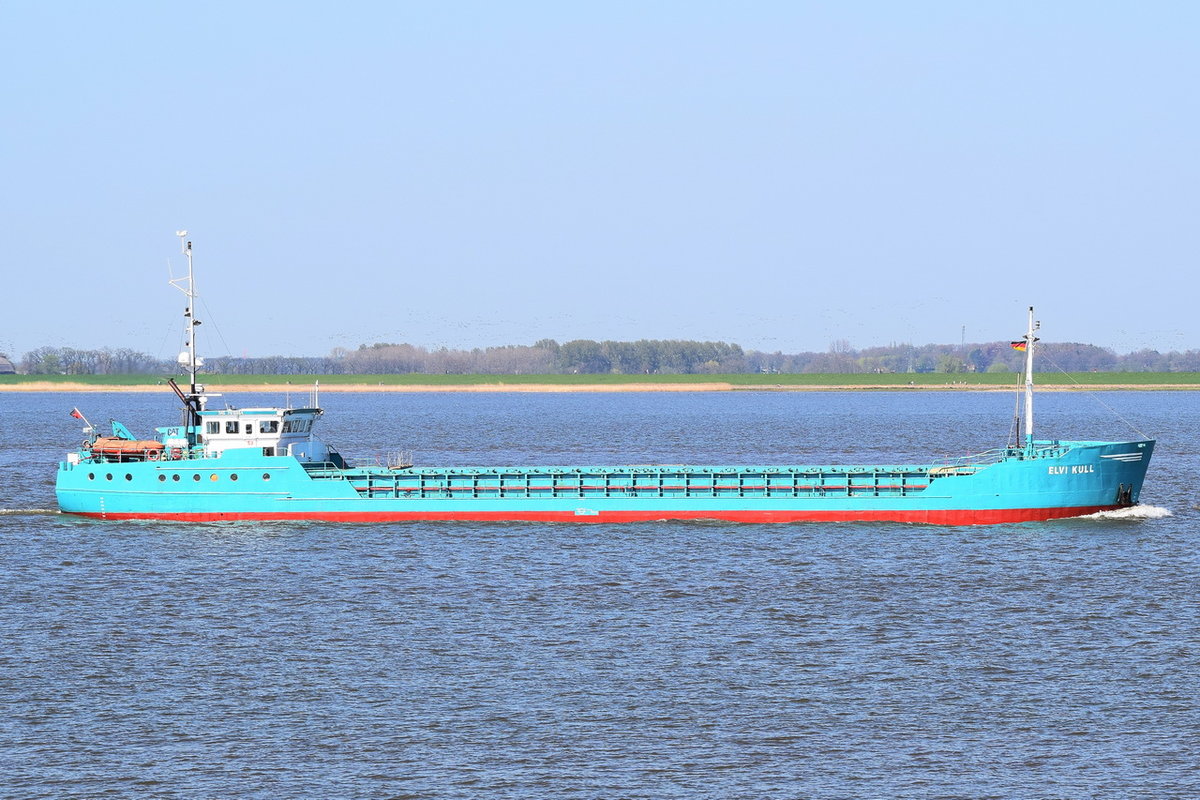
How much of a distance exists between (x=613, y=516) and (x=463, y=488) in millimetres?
5884

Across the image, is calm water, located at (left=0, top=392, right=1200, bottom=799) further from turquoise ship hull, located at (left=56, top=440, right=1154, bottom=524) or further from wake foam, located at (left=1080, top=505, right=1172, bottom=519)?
turquoise ship hull, located at (left=56, top=440, right=1154, bottom=524)

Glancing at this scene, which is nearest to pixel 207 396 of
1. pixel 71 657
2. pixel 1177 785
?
pixel 71 657

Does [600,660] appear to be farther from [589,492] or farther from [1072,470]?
[1072,470]

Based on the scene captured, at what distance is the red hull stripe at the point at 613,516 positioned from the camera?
51.7 m

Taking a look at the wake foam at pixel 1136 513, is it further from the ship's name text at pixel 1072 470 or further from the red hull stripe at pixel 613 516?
the ship's name text at pixel 1072 470

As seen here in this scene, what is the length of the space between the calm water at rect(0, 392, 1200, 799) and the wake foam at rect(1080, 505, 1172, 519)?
0.25m

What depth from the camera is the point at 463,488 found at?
54438 mm

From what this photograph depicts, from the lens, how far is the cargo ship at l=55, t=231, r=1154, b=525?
51500mm

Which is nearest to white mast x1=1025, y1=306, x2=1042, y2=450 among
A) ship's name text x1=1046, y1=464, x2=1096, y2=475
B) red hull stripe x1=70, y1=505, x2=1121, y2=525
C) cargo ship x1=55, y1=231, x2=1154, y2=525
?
cargo ship x1=55, y1=231, x2=1154, y2=525

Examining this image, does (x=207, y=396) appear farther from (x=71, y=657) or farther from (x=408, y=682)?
(x=408, y=682)

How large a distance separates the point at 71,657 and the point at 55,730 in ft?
19.3

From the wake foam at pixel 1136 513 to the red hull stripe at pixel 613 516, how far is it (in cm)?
43

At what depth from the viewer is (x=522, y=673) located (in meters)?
29.8

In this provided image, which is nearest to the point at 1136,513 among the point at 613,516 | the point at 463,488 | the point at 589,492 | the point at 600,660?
the point at 613,516
